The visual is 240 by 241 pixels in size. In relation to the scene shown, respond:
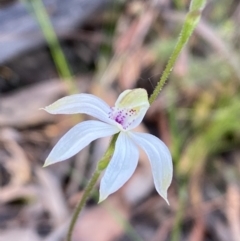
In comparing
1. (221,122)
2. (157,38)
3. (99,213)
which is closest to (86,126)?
(99,213)

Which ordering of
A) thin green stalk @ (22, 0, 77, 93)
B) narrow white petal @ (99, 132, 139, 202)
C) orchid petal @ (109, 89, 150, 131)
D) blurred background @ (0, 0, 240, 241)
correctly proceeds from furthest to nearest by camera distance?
thin green stalk @ (22, 0, 77, 93) → blurred background @ (0, 0, 240, 241) → orchid petal @ (109, 89, 150, 131) → narrow white petal @ (99, 132, 139, 202)

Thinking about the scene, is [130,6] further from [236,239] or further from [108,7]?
[236,239]

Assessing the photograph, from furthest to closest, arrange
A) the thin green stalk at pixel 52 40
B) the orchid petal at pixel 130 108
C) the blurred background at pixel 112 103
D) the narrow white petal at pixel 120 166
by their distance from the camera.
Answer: the thin green stalk at pixel 52 40
the blurred background at pixel 112 103
the orchid petal at pixel 130 108
the narrow white petal at pixel 120 166

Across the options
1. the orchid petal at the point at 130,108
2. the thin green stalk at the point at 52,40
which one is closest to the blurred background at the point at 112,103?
the thin green stalk at the point at 52,40

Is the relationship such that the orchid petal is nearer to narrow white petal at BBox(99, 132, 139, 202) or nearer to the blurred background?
narrow white petal at BBox(99, 132, 139, 202)

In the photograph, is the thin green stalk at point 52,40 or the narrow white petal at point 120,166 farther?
the thin green stalk at point 52,40

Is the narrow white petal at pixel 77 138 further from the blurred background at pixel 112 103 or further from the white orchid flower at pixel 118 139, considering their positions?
the blurred background at pixel 112 103

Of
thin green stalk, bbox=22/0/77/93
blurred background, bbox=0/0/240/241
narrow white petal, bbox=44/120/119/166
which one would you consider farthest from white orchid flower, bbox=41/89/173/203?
thin green stalk, bbox=22/0/77/93
